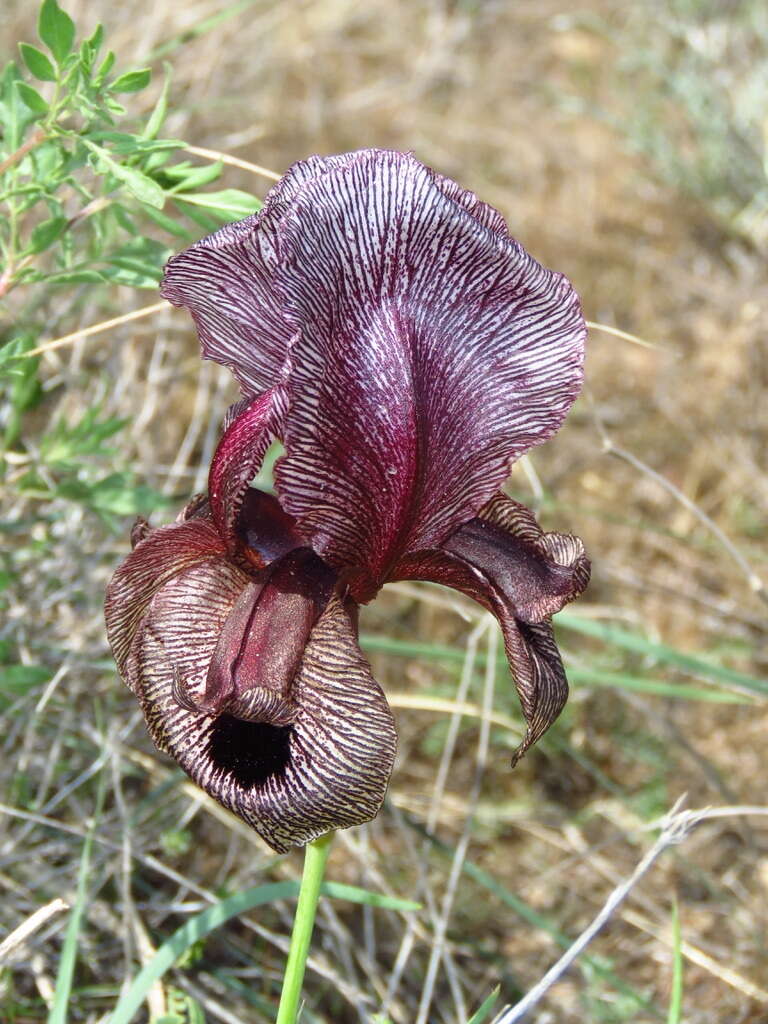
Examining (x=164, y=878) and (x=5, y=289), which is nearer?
(x=5, y=289)

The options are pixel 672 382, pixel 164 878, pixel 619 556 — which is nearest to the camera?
pixel 164 878

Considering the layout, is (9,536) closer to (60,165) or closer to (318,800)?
(60,165)

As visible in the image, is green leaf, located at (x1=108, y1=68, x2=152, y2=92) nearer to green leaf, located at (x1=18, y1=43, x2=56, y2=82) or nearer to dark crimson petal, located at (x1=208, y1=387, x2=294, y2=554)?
green leaf, located at (x1=18, y1=43, x2=56, y2=82)

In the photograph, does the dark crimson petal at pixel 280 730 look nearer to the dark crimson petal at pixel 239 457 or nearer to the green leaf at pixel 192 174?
the dark crimson petal at pixel 239 457

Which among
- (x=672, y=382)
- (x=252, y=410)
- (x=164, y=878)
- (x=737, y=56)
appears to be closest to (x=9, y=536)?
(x=164, y=878)

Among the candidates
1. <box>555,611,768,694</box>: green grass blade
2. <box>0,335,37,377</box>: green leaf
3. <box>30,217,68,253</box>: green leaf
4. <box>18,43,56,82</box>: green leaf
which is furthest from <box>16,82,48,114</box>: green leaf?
<box>555,611,768,694</box>: green grass blade

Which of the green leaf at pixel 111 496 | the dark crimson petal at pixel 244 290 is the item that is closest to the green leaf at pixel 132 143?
the dark crimson petal at pixel 244 290

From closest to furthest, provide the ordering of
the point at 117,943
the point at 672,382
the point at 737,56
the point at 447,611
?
the point at 117,943 < the point at 447,611 < the point at 672,382 < the point at 737,56

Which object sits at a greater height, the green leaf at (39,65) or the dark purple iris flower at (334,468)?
the green leaf at (39,65)
